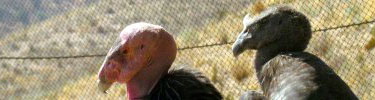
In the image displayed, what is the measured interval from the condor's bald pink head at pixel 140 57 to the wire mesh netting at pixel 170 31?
3.86 m

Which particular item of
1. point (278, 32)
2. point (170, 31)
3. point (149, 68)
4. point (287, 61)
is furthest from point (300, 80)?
point (170, 31)

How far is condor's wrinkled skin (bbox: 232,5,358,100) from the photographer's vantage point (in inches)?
160

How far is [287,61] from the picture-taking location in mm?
4348

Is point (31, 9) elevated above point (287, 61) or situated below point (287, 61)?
below

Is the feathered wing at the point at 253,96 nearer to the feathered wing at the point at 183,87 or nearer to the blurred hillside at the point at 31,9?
the feathered wing at the point at 183,87

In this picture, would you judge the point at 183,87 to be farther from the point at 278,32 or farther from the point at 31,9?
the point at 31,9

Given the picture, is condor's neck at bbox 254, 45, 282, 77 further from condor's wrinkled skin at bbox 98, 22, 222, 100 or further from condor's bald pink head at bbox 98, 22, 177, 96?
condor's bald pink head at bbox 98, 22, 177, 96

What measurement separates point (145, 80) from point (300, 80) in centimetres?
91

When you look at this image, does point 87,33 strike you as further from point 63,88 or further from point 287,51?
point 287,51

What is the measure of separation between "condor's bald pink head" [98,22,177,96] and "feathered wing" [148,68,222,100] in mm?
73

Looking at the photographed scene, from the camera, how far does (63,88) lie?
1112 centimetres

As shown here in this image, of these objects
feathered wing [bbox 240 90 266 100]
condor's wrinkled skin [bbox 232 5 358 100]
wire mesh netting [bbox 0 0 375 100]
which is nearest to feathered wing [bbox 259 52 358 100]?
condor's wrinkled skin [bbox 232 5 358 100]

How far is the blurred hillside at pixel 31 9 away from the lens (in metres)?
10.9

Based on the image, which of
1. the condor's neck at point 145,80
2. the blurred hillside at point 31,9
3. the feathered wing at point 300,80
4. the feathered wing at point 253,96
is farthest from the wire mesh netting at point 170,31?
the condor's neck at point 145,80
